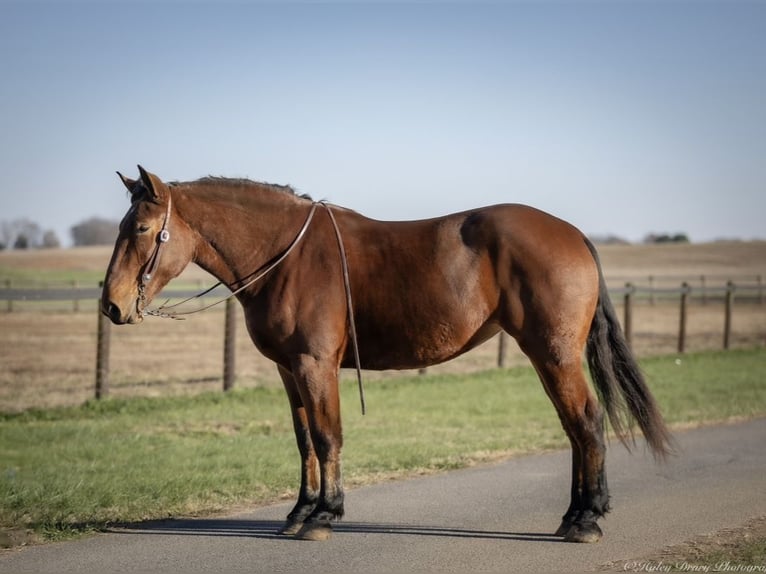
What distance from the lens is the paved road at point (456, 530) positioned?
195 inches

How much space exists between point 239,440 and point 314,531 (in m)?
4.05

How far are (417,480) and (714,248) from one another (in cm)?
7553

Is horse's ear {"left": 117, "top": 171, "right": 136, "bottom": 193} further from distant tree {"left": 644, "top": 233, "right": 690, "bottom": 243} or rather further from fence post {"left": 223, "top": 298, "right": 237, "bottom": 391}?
distant tree {"left": 644, "top": 233, "right": 690, "bottom": 243}

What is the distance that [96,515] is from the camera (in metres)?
6.13

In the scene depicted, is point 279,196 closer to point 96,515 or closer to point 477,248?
point 477,248

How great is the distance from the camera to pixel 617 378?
19.6 ft

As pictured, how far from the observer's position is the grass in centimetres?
654

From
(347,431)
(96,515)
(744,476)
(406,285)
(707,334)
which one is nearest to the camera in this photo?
(406,285)

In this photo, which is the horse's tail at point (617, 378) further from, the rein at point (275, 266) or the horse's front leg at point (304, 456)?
the horse's front leg at point (304, 456)

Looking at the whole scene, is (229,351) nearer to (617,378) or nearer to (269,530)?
(269,530)

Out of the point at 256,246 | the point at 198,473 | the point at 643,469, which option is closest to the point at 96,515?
the point at 198,473

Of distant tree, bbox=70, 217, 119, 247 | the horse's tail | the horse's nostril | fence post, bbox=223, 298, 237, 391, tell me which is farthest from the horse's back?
distant tree, bbox=70, 217, 119, 247

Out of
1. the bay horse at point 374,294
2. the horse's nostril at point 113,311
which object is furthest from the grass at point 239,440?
the bay horse at point 374,294

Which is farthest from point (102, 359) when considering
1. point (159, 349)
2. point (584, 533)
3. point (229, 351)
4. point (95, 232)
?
point (95, 232)
